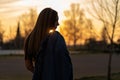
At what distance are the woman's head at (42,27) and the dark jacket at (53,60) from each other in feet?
0.29

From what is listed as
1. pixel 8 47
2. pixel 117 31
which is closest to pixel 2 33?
pixel 8 47

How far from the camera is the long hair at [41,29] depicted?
489 cm

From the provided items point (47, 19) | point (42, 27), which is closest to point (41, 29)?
point (42, 27)

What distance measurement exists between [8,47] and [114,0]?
10198cm

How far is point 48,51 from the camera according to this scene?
4832mm

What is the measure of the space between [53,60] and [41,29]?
36 centimetres

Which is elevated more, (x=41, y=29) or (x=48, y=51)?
(x=41, y=29)

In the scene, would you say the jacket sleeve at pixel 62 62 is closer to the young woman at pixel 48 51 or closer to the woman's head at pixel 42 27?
the young woman at pixel 48 51

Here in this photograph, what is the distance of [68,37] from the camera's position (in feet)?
315

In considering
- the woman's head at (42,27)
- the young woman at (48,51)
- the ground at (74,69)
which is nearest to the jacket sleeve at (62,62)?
the young woman at (48,51)

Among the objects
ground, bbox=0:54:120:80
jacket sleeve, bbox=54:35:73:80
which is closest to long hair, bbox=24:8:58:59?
jacket sleeve, bbox=54:35:73:80

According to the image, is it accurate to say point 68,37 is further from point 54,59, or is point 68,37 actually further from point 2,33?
point 54,59

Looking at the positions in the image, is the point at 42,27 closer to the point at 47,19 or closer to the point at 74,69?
the point at 47,19

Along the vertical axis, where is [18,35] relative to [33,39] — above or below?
below
